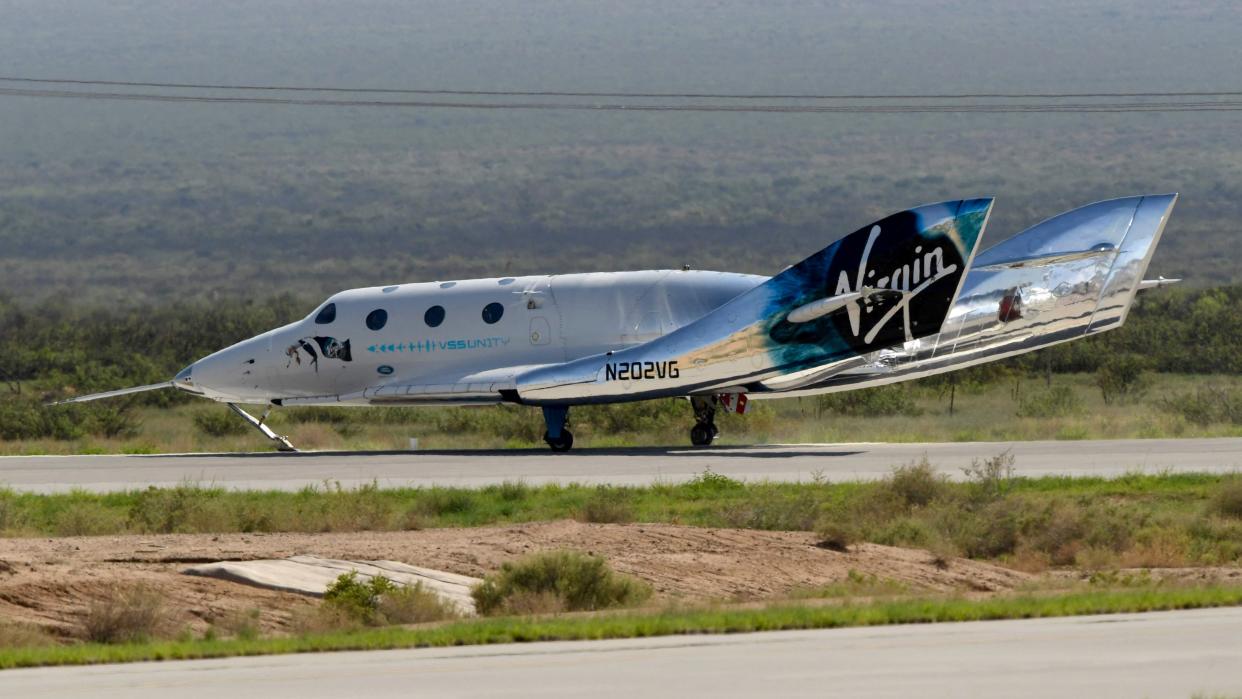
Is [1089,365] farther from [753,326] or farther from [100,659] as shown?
[100,659]

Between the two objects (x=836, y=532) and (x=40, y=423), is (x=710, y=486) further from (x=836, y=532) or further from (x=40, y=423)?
(x=40, y=423)

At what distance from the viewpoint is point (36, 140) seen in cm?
11081

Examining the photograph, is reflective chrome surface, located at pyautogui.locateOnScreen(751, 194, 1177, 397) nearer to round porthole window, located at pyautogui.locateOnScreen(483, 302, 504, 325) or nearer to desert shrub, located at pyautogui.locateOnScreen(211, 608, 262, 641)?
round porthole window, located at pyautogui.locateOnScreen(483, 302, 504, 325)

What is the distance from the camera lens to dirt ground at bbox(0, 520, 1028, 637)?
608 inches

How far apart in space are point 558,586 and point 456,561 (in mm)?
2648

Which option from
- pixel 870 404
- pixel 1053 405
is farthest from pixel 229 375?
pixel 1053 405

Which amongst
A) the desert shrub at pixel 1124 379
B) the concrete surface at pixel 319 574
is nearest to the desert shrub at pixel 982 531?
the concrete surface at pixel 319 574

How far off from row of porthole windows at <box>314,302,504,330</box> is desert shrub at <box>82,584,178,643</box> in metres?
18.7

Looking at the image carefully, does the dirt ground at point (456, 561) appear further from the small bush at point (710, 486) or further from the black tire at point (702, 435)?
the black tire at point (702, 435)

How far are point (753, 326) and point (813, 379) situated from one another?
1.81 meters

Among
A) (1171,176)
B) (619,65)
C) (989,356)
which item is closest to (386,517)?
(989,356)

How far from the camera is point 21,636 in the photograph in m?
13.8

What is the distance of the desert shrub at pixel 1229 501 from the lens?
22.0 m

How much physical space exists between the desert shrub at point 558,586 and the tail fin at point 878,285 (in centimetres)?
1462
